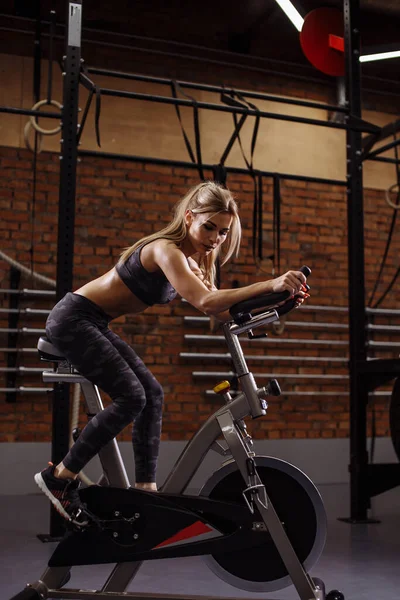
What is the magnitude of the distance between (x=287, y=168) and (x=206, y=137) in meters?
0.80

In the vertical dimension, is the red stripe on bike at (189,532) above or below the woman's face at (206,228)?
below

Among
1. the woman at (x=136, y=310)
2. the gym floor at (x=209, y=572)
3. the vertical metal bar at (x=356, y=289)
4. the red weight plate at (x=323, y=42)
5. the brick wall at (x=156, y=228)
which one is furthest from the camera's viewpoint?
the brick wall at (x=156, y=228)

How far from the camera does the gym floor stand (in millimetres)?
2621

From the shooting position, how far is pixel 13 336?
523 cm

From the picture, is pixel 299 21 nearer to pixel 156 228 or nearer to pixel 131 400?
pixel 156 228

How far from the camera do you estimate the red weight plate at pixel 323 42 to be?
470 cm

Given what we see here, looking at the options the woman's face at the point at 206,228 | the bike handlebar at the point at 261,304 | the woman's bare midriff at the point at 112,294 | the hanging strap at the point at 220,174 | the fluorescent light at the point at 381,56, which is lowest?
the bike handlebar at the point at 261,304

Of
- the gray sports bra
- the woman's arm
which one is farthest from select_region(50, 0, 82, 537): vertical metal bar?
the woman's arm

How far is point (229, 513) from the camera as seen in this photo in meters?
2.18

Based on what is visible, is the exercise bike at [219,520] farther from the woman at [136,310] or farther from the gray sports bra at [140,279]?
the gray sports bra at [140,279]

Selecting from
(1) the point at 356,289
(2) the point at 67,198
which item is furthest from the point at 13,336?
(1) the point at 356,289

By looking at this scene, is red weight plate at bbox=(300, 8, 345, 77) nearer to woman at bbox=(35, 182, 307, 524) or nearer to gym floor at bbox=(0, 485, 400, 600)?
woman at bbox=(35, 182, 307, 524)

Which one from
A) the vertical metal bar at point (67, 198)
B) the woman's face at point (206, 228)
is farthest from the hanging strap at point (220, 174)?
the woman's face at point (206, 228)

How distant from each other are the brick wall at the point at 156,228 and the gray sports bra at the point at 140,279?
2865mm
